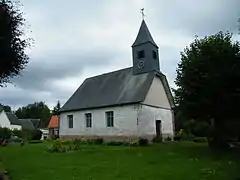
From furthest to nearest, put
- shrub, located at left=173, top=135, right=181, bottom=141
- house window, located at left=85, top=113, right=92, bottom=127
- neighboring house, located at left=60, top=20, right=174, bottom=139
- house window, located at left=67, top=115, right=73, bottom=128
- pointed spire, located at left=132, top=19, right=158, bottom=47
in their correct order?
house window, located at left=67, top=115, right=73, bottom=128
shrub, located at left=173, top=135, right=181, bottom=141
house window, located at left=85, top=113, right=92, bottom=127
pointed spire, located at left=132, top=19, right=158, bottom=47
neighboring house, located at left=60, top=20, right=174, bottom=139

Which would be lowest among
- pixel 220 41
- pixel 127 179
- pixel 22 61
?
pixel 127 179

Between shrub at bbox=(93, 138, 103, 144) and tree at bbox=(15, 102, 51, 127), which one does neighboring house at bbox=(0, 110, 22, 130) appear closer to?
tree at bbox=(15, 102, 51, 127)

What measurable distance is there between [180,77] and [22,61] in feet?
32.3

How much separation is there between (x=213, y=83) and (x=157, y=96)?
615 inches

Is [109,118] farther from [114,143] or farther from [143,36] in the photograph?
[143,36]

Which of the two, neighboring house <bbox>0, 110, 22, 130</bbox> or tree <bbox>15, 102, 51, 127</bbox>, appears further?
tree <bbox>15, 102, 51, 127</bbox>

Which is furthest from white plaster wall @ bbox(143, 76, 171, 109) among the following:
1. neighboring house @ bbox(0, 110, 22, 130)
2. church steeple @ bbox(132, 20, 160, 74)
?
neighboring house @ bbox(0, 110, 22, 130)

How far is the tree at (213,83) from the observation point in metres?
15.3

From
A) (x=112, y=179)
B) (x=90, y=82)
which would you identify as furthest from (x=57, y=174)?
(x=90, y=82)

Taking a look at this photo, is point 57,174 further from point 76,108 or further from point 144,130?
point 76,108

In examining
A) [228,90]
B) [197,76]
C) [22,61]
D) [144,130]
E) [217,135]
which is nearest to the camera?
[22,61]

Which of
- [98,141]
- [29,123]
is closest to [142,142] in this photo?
[98,141]

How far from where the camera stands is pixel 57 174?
965cm

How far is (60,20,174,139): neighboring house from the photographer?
28844 millimetres
